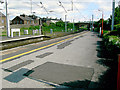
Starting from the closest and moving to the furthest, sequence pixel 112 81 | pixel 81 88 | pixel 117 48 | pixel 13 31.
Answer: pixel 81 88 → pixel 112 81 → pixel 117 48 → pixel 13 31

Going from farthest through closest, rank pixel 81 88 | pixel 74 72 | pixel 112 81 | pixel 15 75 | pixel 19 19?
1. pixel 19 19
2. pixel 74 72
3. pixel 15 75
4. pixel 112 81
5. pixel 81 88

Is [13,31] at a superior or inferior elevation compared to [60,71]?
superior

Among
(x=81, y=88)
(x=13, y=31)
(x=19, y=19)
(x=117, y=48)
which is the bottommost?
(x=81, y=88)

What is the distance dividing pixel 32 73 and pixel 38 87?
140 cm

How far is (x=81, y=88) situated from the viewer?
436cm

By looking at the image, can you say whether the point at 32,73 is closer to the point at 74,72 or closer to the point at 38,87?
the point at 38,87

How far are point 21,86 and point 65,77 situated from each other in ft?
5.86

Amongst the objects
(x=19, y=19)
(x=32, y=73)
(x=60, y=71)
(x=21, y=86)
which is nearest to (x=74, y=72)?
(x=60, y=71)

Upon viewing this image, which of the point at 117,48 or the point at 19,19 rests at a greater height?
the point at 19,19

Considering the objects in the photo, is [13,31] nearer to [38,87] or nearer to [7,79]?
[7,79]

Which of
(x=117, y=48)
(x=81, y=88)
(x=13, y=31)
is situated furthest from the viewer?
(x=13, y=31)

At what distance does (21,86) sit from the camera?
448cm

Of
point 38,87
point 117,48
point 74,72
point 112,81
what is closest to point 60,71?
point 74,72

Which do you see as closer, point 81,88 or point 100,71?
point 81,88
